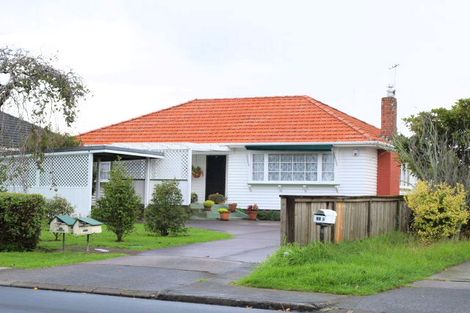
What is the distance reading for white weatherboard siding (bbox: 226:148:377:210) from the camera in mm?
26922

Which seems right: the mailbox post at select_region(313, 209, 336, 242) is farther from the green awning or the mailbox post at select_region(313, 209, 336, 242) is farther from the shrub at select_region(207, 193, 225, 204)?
the shrub at select_region(207, 193, 225, 204)

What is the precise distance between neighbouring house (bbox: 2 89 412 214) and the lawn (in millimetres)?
5220

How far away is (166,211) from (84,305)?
30.8 ft

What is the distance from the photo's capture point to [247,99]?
33.2m

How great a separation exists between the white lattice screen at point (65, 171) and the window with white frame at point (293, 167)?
782cm

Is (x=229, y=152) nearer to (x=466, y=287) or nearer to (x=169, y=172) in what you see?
(x=169, y=172)

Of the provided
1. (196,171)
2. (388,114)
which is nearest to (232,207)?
(196,171)

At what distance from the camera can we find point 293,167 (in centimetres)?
2794

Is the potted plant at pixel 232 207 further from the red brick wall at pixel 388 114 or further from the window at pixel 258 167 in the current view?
the red brick wall at pixel 388 114

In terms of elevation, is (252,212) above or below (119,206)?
below

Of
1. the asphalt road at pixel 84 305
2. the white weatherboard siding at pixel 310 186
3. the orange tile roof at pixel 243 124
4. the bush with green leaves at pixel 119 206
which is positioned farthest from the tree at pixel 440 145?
the asphalt road at pixel 84 305

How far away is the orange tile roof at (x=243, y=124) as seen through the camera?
28.1 metres

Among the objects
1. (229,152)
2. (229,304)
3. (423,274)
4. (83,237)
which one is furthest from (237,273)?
(229,152)

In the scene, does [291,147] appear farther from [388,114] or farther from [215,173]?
[388,114]
